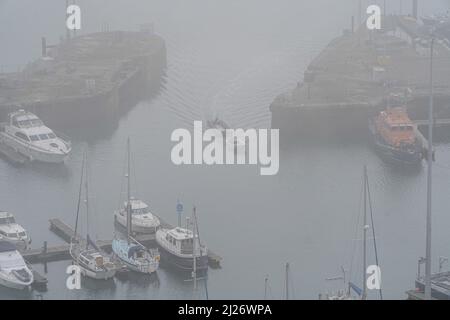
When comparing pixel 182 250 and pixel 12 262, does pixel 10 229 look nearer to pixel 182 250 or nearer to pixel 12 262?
pixel 12 262

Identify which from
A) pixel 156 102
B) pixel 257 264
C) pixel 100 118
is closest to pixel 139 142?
pixel 100 118

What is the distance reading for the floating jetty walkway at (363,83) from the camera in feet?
29.3

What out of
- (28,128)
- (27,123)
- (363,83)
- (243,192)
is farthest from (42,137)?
(363,83)

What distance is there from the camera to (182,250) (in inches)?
212

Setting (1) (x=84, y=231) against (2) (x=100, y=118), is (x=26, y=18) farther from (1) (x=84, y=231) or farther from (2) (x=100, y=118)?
(1) (x=84, y=231)

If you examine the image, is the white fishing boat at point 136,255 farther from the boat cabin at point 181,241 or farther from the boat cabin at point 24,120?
the boat cabin at point 24,120

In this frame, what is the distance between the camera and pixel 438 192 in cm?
709

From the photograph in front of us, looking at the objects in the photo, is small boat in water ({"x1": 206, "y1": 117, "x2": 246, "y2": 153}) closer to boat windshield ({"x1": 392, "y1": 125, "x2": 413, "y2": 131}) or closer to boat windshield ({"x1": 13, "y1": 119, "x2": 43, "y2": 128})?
boat windshield ({"x1": 392, "y1": 125, "x2": 413, "y2": 131})

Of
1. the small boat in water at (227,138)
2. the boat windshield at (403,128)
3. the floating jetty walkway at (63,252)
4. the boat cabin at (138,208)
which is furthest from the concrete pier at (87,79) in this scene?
the floating jetty walkway at (63,252)

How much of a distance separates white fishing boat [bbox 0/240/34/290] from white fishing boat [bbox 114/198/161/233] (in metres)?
0.72

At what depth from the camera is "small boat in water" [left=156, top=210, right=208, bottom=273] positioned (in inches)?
208

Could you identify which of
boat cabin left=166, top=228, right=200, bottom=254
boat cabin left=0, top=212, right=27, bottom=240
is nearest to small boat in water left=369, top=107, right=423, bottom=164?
boat cabin left=166, top=228, right=200, bottom=254

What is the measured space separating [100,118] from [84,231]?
318 centimetres

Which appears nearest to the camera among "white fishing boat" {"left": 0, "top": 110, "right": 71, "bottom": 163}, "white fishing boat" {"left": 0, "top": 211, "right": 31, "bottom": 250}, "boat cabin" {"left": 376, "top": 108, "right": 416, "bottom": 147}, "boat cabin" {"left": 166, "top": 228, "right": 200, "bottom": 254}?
"boat cabin" {"left": 166, "top": 228, "right": 200, "bottom": 254}
